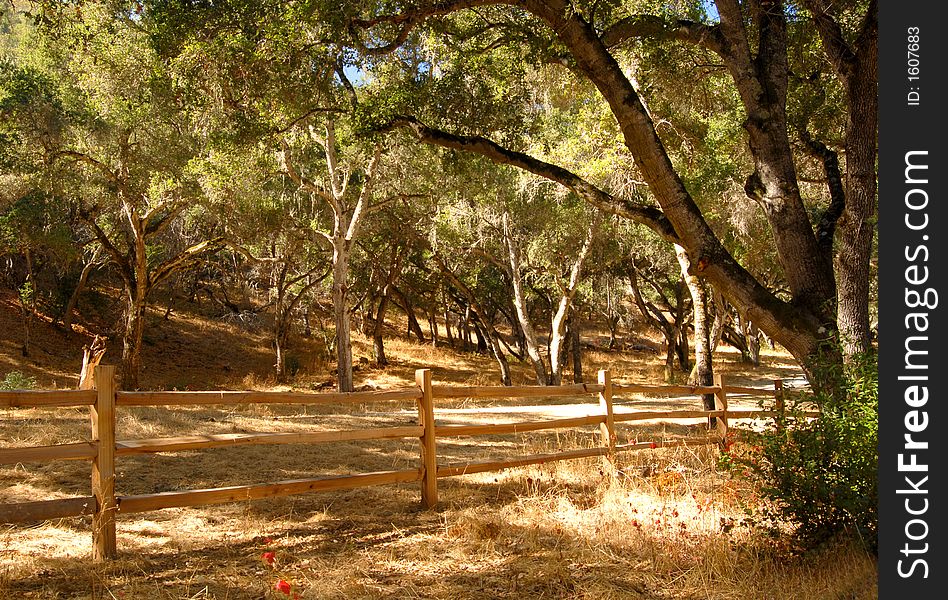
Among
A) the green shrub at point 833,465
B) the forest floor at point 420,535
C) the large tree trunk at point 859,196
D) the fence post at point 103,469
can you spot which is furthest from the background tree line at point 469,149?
the fence post at point 103,469

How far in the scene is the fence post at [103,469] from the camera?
4812 millimetres

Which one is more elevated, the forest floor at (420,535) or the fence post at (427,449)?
the fence post at (427,449)

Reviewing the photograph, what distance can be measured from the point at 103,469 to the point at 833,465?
499 centimetres

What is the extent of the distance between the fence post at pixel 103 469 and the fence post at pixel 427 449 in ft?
8.55

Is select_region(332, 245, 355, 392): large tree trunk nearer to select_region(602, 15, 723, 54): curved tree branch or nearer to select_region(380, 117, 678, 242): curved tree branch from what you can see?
select_region(380, 117, 678, 242): curved tree branch

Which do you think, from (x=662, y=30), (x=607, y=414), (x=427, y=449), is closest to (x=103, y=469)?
(x=427, y=449)

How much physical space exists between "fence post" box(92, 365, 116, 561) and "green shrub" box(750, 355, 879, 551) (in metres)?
4.54

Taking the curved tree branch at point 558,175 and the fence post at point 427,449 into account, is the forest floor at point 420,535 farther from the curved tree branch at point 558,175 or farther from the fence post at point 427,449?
the curved tree branch at point 558,175

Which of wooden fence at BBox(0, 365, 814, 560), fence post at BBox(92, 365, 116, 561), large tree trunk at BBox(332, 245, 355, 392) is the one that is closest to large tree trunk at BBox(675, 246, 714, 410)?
wooden fence at BBox(0, 365, 814, 560)

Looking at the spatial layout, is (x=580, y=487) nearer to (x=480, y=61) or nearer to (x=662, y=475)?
(x=662, y=475)

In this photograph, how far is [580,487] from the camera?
7.19 m

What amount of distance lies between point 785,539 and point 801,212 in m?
3.30

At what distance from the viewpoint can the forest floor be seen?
14.5ft

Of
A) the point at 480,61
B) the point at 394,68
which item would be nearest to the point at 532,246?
the point at 394,68
